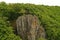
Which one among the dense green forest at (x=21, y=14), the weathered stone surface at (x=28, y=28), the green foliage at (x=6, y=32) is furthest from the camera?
the weathered stone surface at (x=28, y=28)

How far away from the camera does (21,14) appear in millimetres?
14117

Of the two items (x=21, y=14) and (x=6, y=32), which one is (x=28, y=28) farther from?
(x=6, y=32)

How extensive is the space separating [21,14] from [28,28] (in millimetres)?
991

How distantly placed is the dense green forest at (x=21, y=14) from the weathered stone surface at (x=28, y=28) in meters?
0.39

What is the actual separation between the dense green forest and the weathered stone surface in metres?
0.39

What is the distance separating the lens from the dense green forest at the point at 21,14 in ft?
43.0

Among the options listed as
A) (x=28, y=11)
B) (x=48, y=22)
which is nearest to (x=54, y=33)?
(x=48, y=22)

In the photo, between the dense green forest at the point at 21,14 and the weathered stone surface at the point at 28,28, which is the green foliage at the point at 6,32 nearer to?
the dense green forest at the point at 21,14

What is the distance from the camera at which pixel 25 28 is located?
1341 centimetres

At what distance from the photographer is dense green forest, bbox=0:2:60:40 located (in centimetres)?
1310

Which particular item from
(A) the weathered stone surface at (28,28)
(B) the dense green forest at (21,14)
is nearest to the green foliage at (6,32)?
(B) the dense green forest at (21,14)

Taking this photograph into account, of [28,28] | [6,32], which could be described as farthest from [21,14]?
[6,32]

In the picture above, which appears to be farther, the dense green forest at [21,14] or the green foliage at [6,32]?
the dense green forest at [21,14]

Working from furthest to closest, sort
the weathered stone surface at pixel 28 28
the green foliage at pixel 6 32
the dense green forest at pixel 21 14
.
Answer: the weathered stone surface at pixel 28 28, the dense green forest at pixel 21 14, the green foliage at pixel 6 32
